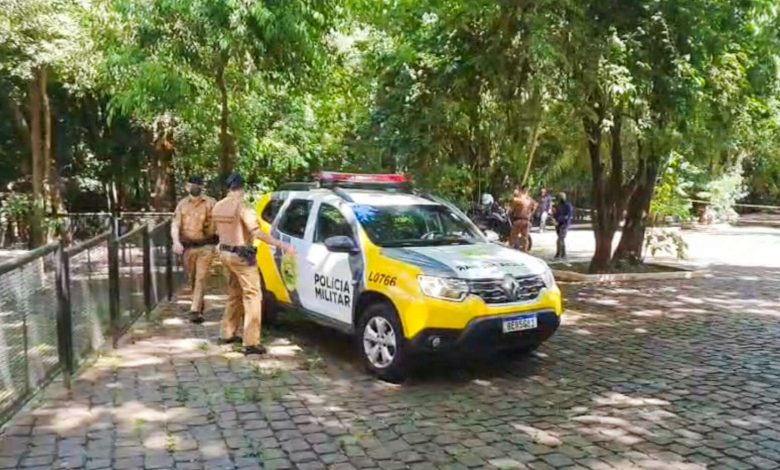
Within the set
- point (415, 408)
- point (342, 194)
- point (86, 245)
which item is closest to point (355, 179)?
point (342, 194)

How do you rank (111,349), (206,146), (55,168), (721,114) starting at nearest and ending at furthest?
(111,349) < (721,114) < (206,146) < (55,168)

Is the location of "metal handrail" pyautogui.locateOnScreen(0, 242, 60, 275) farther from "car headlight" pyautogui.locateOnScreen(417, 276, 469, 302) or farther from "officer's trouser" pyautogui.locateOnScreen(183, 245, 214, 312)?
"car headlight" pyautogui.locateOnScreen(417, 276, 469, 302)

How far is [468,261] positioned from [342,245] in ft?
4.06

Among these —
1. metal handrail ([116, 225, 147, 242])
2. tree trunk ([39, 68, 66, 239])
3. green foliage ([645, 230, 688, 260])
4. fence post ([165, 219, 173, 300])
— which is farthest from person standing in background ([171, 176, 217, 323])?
green foliage ([645, 230, 688, 260])

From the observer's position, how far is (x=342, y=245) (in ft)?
22.6

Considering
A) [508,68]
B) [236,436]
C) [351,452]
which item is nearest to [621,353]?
[351,452]

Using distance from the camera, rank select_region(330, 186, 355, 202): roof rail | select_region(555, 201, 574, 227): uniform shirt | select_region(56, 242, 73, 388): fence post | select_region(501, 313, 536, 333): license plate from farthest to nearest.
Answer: select_region(555, 201, 574, 227): uniform shirt
select_region(330, 186, 355, 202): roof rail
select_region(501, 313, 536, 333): license plate
select_region(56, 242, 73, 388): fence post

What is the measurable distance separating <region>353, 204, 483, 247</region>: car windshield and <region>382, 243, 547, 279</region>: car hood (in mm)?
246

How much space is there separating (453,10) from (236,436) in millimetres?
8294

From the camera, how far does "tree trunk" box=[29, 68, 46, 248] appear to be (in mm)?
16750

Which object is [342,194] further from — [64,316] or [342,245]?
[64,316]

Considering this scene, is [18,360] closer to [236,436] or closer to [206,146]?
[236,436]

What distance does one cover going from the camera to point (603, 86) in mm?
10891

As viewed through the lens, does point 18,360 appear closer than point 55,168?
Yes
